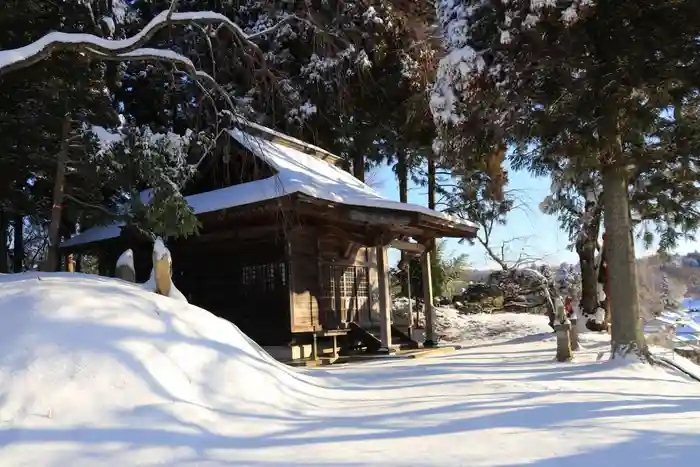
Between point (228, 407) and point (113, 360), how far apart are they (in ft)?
3.60

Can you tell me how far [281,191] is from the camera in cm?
1132

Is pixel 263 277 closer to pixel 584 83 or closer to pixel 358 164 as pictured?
pixel 584 83

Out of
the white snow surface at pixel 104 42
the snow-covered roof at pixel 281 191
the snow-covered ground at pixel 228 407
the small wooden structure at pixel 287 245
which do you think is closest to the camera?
the snow-covered ground at pixel 228 407

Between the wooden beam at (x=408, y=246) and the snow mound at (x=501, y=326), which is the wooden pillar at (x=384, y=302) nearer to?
the wooden beam at (x=408, y=246)

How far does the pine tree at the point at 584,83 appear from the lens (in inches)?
328

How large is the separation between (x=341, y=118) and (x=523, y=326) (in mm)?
9533

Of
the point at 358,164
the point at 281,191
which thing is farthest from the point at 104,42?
the point at 358,164

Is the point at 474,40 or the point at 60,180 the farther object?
the point at 60,180

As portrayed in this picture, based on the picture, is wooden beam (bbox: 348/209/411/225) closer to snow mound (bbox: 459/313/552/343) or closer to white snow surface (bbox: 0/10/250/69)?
white snow surface (bbox: 0/10/250/69)

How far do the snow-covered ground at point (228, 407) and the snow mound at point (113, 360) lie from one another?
0.5 inches

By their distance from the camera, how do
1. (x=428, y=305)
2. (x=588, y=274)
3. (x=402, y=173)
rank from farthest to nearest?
(x=402, y=173)
(x=588, y=274)
(x=428, y=305)

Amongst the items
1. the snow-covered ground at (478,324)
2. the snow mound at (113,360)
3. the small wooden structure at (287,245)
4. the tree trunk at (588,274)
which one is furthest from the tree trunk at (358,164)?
the snow mound at (113,360)

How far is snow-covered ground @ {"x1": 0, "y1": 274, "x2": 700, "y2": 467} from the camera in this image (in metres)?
4.18

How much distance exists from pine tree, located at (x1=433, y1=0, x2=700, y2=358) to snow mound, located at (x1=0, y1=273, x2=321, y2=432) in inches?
222
